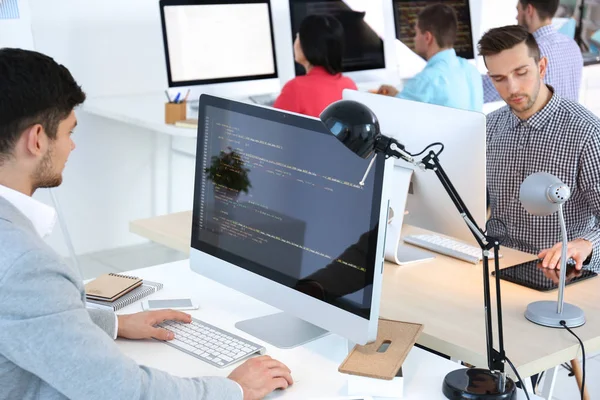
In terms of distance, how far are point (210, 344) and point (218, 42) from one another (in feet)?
8.06

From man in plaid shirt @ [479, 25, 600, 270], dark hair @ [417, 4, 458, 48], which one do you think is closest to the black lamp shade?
man in plaid shirt @ [479, 25, 600, 270]

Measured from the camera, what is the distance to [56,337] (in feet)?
3.81

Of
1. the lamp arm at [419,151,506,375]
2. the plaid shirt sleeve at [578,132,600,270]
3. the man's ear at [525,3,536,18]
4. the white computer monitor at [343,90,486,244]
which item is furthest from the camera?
the man's ear at [525,3,536,18]

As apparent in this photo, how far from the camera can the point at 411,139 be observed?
2.08 meters

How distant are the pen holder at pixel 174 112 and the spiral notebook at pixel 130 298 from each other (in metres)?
1.71

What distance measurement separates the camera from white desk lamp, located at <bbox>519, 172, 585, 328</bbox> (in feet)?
5.40

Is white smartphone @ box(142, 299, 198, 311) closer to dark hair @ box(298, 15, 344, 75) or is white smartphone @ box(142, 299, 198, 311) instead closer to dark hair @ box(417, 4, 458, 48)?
dark hair @ box(298, 15, 344, 75)

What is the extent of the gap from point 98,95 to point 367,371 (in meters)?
3.07

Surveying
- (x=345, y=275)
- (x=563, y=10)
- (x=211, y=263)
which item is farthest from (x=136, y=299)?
(x=563, y=10)

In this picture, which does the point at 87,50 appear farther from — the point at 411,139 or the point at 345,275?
the point at 345,275

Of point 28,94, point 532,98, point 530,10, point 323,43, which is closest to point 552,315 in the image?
point 532,98

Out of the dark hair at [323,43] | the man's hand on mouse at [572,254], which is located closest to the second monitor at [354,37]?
the dark hair at [323,43]

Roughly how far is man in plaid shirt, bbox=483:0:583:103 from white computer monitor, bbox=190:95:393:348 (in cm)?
285

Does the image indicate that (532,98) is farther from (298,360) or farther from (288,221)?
(298,360)
